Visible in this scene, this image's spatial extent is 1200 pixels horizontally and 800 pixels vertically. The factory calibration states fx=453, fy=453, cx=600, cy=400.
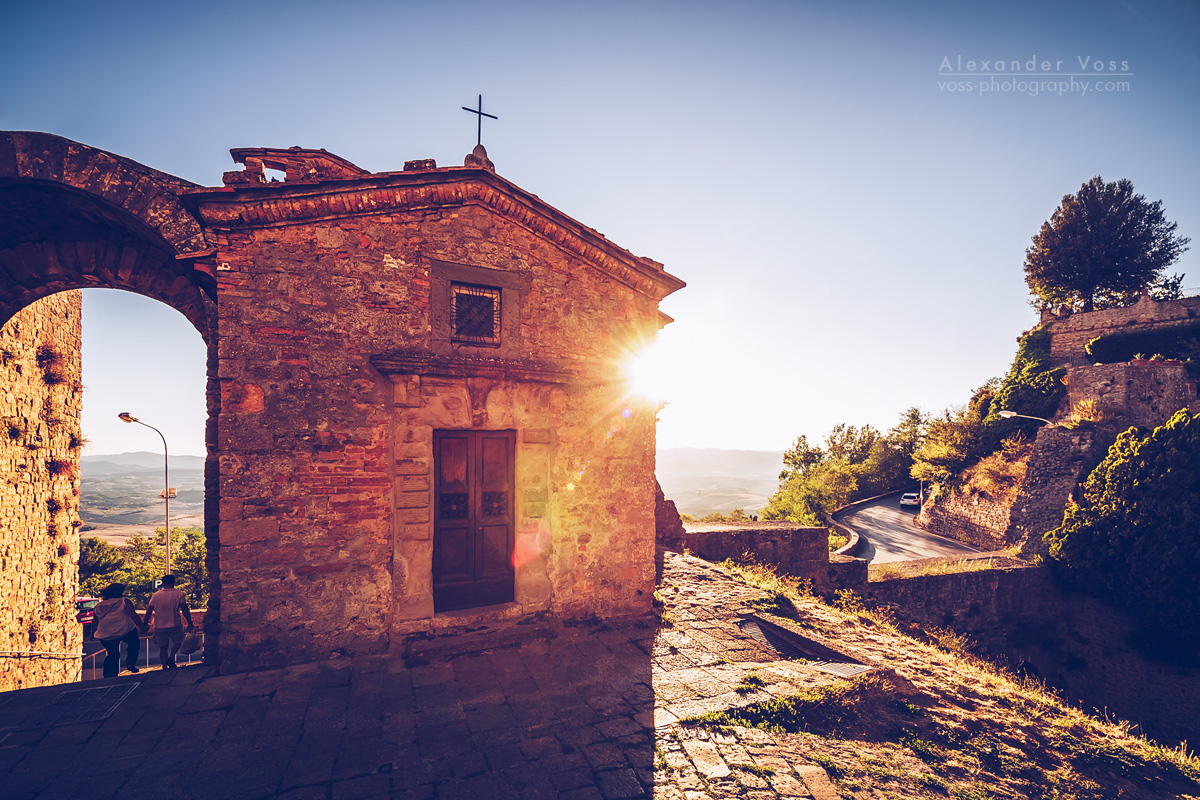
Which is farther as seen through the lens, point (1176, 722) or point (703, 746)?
point (1176, 722)

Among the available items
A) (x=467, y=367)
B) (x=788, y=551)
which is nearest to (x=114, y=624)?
(x=467, y=367)

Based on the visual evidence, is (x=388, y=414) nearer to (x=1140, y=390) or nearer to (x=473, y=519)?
(x=473, y=519)

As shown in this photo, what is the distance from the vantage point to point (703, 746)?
13.1ft

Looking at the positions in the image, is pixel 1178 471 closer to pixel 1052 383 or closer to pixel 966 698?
pixel 1052 383

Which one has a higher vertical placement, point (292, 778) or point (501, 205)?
point (501, 205)

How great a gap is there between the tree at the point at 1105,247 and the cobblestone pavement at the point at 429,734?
31.0 m

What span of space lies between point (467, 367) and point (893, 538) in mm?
21229

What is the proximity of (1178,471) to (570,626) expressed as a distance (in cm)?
1800

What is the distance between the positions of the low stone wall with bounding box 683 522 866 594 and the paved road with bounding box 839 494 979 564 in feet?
15.6

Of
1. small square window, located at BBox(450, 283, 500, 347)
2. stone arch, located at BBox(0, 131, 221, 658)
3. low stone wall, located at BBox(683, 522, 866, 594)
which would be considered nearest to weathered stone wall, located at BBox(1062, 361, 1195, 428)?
low stone wall, located at BBox(683, 522, 866, 594)

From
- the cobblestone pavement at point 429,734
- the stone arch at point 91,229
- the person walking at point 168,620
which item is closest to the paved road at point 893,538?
the cobblestone pavement at point 429,734

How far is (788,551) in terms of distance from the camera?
446 inches

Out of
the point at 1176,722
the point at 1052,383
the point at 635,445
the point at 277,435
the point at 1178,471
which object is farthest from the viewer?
the point at 1052,383

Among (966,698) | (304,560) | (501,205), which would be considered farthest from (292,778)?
(966,698)
